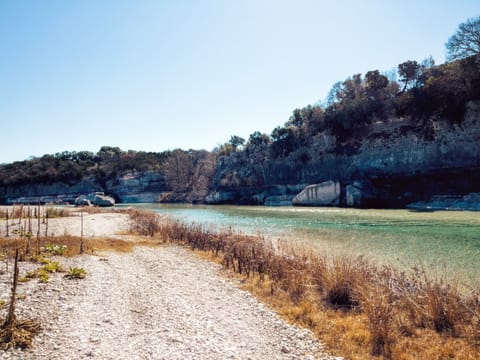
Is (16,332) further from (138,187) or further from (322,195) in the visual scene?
(138,187)

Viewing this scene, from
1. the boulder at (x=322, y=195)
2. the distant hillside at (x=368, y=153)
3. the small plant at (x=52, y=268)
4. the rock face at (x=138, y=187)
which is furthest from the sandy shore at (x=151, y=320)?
the rock face at (x=138, y=187)

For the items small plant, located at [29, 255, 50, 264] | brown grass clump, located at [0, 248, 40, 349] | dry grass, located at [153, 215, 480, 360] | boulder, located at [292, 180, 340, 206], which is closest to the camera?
brown grass clump, located at [0, 248, 40, 349]

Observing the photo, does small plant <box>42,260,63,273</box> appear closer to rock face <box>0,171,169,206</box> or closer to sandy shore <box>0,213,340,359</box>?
sandy shore <box>0,213,340,359</box>

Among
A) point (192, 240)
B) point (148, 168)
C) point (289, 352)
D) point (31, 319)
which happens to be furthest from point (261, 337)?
point (148, 168)

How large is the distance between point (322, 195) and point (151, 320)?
5276 cm

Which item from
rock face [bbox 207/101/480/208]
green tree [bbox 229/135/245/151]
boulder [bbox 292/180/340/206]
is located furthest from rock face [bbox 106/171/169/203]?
boulder [bbox 292/180/340/206]

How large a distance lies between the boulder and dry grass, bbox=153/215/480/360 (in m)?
46.7

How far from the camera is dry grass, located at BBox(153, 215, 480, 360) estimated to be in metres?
5.68

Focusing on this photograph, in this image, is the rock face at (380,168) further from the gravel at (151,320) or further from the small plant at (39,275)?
the small plant at (39,275)

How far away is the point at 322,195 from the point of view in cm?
5694

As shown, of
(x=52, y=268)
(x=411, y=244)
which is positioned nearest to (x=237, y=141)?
(x=411, y=244)

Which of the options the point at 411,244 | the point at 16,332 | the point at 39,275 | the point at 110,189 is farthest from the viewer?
the point at 110,189

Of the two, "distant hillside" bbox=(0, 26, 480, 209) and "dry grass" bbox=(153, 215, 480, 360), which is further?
"distant hillside" bbox=(0, 26, 480, 209)

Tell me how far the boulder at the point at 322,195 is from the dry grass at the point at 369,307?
46747 mm
